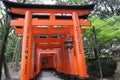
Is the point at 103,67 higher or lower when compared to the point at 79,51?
lower

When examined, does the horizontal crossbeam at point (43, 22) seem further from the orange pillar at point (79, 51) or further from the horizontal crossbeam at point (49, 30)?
the horizontal crossbeam at point (49, 30)

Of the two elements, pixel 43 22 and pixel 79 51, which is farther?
pixel 43 22

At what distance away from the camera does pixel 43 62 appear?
48906mm

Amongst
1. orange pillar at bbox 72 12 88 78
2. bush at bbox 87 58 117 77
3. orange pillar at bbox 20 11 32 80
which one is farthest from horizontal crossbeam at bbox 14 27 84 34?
bush at bbox 87 58 117 77

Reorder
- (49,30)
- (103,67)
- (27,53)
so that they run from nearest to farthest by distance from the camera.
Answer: (27,53) < (49,30) < (103,67)

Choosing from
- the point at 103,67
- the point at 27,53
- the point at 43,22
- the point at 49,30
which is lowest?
the point at 103,67

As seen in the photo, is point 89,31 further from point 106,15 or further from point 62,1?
point 106,15

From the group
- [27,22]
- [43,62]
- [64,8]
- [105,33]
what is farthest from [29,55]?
[43,62]

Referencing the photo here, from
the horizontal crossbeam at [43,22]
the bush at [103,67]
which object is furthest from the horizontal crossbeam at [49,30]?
the bush at [103,67]

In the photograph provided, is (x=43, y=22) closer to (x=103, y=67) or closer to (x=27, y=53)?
(x=27, y=53)

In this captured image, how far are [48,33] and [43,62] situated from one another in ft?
114

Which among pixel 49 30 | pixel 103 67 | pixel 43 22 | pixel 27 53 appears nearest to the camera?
pixel 27 53

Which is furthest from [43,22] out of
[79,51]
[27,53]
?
[79,51]

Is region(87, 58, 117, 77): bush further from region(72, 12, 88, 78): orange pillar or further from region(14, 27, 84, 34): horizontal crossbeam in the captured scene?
region(72, 12, 88, 78): orange pillar
